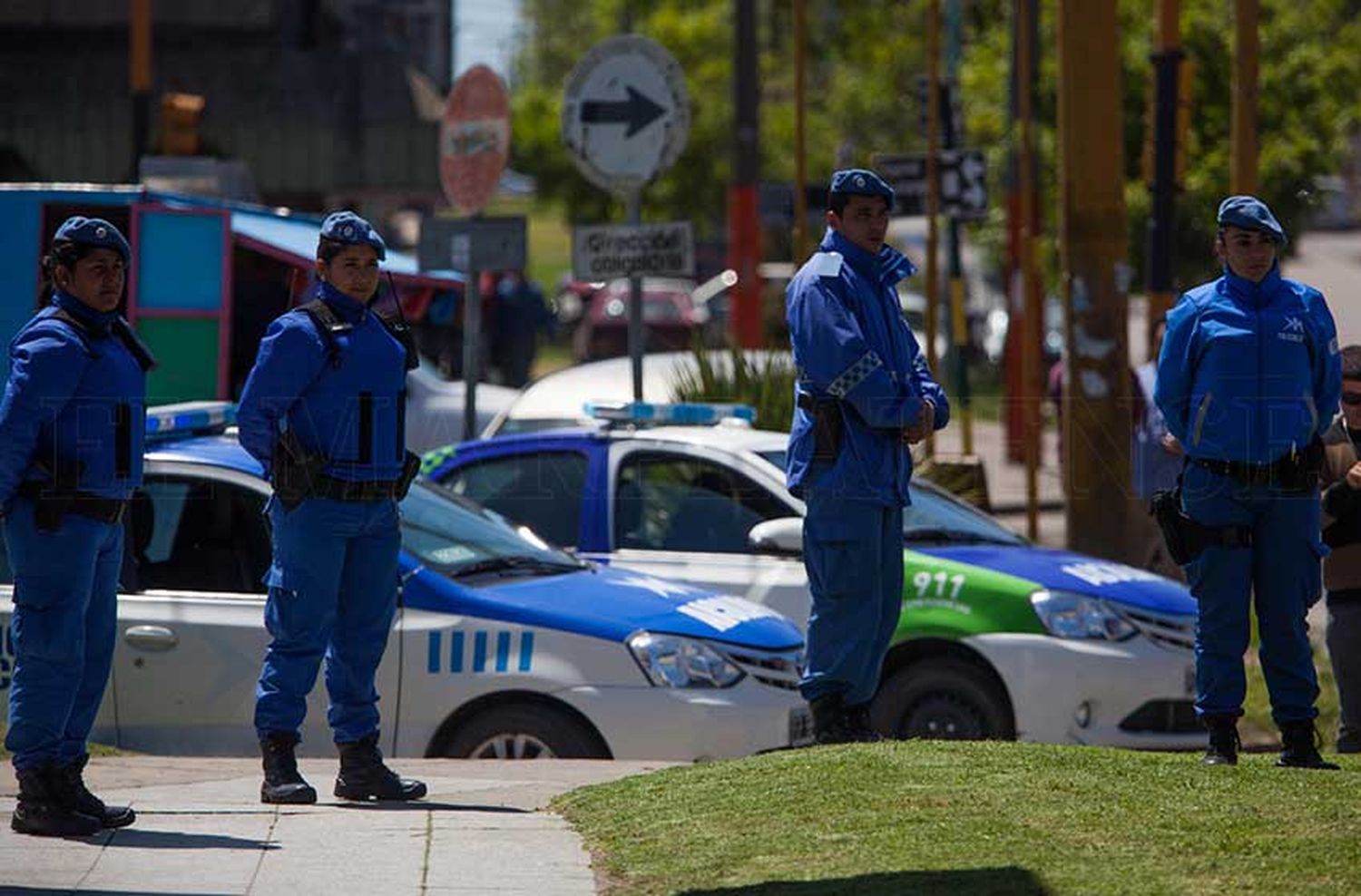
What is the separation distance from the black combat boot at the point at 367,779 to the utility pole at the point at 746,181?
1867 centimetres

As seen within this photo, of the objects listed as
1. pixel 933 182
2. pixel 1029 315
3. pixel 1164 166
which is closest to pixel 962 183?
pixel 1029 315

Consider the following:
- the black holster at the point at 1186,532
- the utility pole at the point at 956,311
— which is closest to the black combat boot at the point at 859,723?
the black holster at the point at 1186,532

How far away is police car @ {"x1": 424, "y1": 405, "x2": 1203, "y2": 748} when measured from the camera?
984 cm

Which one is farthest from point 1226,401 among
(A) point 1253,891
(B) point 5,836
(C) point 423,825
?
(B) point 5,836

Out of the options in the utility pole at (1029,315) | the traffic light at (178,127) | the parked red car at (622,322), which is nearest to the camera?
the utility pole at (1029,315)

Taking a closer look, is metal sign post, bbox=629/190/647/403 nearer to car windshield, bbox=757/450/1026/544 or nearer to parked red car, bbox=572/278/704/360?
car windshield, bbox=757/450/1026/544

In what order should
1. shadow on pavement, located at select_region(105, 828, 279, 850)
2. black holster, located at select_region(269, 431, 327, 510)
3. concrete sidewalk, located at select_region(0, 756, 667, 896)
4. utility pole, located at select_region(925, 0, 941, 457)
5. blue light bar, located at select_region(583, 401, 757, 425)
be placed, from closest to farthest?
concrete sidewalk, located at select_region(0, 756, 667, 896) < shadow on pavement, located at select_region(105, 828, 279, 850) < black holster, located at select_region(269, 431, 327, 510) < blue light bar, located at select_region(583, 401, 757, 425) < utility pole, located at select_region(925, 0, 941, 457)

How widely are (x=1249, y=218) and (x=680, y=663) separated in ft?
8.62

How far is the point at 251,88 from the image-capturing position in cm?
2884

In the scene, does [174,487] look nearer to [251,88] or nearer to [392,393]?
[392,393]

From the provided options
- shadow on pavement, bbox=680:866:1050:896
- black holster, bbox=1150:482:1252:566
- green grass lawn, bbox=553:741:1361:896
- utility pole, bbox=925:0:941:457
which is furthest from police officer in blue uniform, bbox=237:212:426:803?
utility pole, bbox=925:0:941:457

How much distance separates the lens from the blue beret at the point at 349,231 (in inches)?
293

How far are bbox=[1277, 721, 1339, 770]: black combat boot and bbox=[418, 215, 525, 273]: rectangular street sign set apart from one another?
5.78 m

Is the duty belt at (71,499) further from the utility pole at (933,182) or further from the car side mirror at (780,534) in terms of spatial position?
the utility pole at (933,182)
